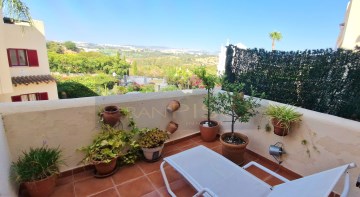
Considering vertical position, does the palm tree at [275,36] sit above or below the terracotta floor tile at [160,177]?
above

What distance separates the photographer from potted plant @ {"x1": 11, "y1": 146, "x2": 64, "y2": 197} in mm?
2176

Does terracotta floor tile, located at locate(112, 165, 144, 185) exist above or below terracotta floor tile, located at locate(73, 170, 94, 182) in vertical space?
above

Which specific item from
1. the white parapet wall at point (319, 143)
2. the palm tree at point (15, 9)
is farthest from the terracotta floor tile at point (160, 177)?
the palm tree at point (15, 9)

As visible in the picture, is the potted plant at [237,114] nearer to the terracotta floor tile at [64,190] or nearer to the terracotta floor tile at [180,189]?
the terracotta floor tile at [180,189]

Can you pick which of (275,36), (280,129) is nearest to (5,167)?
(280,129)

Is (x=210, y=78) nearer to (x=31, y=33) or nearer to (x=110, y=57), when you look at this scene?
(x=31, y=33)

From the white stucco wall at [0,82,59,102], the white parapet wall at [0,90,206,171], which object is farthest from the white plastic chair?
the white stucco wall at [0,82,59,102]

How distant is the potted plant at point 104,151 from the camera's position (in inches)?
108

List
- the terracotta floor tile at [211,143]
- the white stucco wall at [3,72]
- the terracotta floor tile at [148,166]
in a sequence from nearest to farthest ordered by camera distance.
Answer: the terracotta floor tile at [148,166] < the terracotta floor tile at [211,143] < the white stucco wall at [3,72]

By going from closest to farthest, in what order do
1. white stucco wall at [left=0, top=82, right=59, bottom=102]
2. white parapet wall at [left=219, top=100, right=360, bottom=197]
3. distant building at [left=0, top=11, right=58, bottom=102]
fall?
1. white parapet wall at [left=219, top=100, right=360, bottom=197]
2. white stucco wall at [left=0, top=82, right=59, bottom=102]
3. distant building at [left=0, top=11, right=58, bottom=102]

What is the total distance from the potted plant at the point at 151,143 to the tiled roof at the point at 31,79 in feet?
39.0

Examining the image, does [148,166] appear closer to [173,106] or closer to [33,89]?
[173,106]

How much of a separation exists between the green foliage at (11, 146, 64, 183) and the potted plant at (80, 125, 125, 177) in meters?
0.49

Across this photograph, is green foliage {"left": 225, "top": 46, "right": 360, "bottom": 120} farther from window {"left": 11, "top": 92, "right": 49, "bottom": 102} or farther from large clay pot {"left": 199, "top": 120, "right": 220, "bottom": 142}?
window {"left": 11, "top": 92, "right": 49, "bottom": 102}
